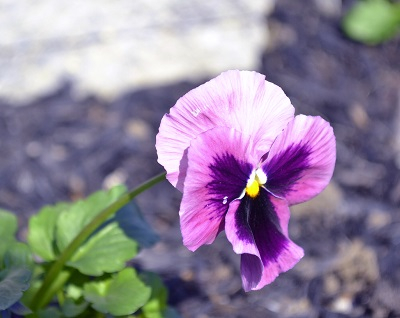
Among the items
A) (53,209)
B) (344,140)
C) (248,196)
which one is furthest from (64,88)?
(248,196)

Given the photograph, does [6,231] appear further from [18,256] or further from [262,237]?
[262,237]

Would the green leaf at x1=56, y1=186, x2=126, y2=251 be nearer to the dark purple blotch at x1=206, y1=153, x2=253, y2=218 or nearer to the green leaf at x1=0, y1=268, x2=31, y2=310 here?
the green leaf at x1=0, y1=268, x2=31, y2=310

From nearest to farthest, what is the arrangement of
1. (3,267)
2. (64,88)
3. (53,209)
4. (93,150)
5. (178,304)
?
1. (3,267)
2. (53,209)
3. (178,304)
4. (93,150)
5. (64,88)

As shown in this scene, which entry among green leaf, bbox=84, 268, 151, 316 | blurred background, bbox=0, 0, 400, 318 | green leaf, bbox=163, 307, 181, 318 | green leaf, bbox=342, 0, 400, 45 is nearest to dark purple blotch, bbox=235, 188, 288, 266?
green leaf, bbox=84, 268, 151, 316

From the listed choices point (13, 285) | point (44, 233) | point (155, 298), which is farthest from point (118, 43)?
point (13, 285)

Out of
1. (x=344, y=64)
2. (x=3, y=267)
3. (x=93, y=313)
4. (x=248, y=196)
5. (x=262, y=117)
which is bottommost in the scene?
(x=344, y=64)

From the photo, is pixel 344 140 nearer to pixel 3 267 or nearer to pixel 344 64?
pixel 344 64
